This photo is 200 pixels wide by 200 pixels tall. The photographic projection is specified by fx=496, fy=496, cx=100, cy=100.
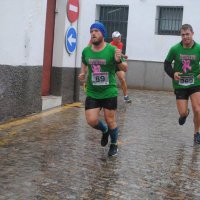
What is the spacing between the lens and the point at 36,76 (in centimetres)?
948

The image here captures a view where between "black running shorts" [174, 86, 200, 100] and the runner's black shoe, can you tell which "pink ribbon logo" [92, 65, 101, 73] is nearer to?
the runner's black shoe

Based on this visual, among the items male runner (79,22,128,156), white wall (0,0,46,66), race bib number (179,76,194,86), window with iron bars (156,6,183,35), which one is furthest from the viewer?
window with iron bars (156,6,183,35)

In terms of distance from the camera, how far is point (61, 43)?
1081 cm

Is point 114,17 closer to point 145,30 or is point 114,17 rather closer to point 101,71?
point 145,30

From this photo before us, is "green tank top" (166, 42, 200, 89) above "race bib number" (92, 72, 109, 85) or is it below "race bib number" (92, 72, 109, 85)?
above

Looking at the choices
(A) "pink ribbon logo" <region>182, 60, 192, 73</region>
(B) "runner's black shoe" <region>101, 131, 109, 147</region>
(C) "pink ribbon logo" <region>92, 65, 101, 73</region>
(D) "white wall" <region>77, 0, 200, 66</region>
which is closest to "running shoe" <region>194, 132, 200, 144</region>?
(A) "pink ribbon logo" <region>182, 60, 192, 73</region>

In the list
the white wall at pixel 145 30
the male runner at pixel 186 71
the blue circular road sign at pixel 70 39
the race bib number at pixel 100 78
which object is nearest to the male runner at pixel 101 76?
the race bib number at pixel 100 78

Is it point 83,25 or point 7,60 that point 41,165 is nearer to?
point 7,60

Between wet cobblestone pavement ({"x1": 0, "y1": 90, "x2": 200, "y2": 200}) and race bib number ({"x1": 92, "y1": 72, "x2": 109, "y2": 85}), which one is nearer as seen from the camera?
wet cobblestone pavement ({"x1": 0, "y1": 90, "x2": 200, "y2": 200})

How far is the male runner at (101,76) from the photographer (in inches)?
251

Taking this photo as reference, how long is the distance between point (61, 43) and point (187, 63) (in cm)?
394

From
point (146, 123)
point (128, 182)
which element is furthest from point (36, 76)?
point (128, 182)

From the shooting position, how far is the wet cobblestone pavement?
4.98m

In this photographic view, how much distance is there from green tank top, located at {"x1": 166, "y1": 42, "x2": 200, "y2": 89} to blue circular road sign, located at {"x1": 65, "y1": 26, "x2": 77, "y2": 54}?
3692mm
